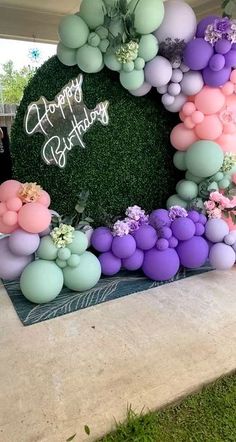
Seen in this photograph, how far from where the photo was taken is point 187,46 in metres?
1.89

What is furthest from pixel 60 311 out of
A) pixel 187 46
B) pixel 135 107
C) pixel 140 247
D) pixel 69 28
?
pixel 187 46

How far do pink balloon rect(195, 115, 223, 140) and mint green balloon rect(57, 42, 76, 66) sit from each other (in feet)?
2.79

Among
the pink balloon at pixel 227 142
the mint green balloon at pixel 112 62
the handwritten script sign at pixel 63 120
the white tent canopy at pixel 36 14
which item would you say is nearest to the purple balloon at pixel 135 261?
the handwritten script sign at pixel 63 120

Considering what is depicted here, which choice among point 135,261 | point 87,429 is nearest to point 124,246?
point 135,261

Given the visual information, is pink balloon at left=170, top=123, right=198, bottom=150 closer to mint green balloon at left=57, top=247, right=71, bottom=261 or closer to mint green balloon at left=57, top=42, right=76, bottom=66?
mint green balloon at left=57, top=42, right=76, bottom=66

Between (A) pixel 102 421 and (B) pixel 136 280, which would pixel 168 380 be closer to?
(A) pixel 102 421

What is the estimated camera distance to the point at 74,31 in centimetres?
177

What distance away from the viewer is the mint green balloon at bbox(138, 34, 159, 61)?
5.96 ft

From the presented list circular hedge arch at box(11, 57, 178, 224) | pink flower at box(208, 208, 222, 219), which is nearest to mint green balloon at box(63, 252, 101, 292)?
circular hedge arch at box(11, 57, 178, 224)

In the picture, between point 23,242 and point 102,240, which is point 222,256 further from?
point 23,242

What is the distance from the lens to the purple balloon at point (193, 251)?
1980mm

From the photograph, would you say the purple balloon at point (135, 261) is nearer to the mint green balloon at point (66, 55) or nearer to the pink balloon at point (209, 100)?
the pink balloon at point (209, 100)

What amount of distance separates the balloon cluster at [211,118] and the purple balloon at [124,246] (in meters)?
0.72

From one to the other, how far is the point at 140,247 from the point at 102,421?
1.02 metres
